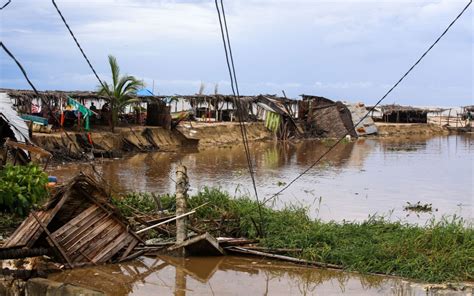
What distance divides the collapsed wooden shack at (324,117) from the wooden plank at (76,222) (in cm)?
3007

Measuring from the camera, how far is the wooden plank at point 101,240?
7.94 m

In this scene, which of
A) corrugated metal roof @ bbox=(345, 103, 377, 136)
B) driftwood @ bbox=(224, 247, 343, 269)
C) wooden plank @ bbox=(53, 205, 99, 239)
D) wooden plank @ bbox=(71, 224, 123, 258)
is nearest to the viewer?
wooden plank @ bbox=(53, 205, 99, 239)

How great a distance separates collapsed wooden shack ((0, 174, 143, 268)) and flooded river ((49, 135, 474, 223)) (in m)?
4.99

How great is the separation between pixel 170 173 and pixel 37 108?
31.8 ft

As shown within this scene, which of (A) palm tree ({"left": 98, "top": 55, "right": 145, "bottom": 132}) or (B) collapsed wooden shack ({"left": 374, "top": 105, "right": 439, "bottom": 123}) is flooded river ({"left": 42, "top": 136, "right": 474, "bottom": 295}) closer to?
(A) palm tree ({"left": 98, "top": 55, "right": 145, "bottom": 132})

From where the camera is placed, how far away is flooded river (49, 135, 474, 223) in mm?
13862

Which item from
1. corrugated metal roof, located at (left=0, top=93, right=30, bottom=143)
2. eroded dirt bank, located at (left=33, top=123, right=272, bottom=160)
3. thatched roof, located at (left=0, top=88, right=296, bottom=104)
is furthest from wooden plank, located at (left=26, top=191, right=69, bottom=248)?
thatched roof, located at (left=0, top=88, right=296, bottom=104)

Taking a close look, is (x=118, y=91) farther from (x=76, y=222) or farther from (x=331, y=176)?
(x=76, y=222)

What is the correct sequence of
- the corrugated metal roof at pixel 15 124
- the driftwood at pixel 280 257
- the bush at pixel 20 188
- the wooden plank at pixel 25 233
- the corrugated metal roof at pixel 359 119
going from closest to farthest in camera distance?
the wooden plank at pixel 25 233 < the driftwood at pixel 280 257 < the bush at pixel 20 188 < the corrugated metal roof at pixel 15 124 < the corrugated metal roof at pixel 359 119

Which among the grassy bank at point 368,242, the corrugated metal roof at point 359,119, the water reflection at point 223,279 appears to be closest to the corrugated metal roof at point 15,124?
the grassy bank at point 368,242

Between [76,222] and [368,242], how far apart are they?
4.09 metres

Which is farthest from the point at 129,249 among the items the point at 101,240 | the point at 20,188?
the point at 20,188

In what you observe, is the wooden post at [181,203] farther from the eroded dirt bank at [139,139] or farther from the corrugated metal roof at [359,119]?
the corrugated metal roof at [359,119]

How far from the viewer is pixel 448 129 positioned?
49719 millimetres
